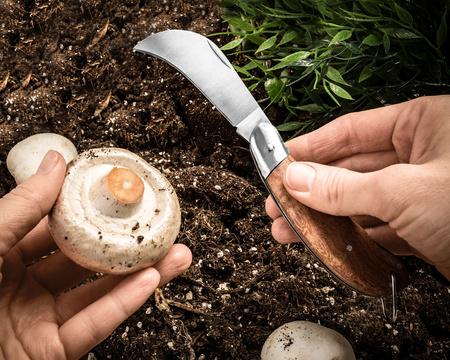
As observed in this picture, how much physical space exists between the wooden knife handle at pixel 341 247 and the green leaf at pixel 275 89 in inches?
20.9

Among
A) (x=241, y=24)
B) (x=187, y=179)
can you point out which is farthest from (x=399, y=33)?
(x=187, y=179)

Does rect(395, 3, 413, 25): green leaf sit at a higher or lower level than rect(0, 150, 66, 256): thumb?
lower

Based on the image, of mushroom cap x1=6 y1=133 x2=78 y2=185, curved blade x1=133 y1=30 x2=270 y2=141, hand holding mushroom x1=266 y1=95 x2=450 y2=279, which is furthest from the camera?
mushroom cap x1=6 y1=133 x2=78 y2=185

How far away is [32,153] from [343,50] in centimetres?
124

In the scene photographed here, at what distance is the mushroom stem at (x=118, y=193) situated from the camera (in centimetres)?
124

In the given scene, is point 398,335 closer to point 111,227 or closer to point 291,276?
point 291,276

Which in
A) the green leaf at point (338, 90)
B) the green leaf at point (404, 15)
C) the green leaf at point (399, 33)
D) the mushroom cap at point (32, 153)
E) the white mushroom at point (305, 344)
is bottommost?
the white mushroom at point (305, 344)

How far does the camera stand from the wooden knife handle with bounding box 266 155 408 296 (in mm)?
1217

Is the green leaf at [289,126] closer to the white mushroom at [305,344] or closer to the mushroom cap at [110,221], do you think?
the mushroom cap at [110,221]

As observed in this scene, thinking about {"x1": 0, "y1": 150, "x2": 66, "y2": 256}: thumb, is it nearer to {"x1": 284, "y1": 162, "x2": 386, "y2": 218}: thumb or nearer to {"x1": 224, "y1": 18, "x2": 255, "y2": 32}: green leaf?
{"x1": 284, "y1": 162, "x2": 386, "y2": 218}: thumb

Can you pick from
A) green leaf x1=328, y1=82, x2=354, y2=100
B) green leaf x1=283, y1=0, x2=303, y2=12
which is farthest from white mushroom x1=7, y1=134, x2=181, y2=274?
green leaf x1=283, y1=0, x2=303, y2=12

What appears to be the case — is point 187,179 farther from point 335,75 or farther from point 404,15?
point 404,15

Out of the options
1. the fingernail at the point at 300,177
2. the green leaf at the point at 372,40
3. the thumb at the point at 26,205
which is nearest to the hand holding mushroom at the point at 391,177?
the fingernail at the point at 300,177

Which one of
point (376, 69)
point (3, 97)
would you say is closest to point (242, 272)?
point (376, 69)
